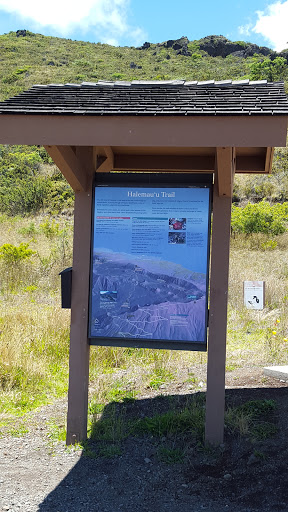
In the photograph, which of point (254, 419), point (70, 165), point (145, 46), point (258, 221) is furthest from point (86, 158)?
point (145, 46)

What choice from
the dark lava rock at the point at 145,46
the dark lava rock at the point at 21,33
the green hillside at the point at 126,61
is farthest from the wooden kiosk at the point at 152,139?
the dark lava rock at the point at 21,33

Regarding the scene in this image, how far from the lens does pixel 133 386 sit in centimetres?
585

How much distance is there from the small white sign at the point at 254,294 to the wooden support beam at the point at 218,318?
11.6 ft

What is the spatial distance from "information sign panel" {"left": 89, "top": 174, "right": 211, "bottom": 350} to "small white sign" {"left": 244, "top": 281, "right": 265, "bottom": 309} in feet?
11.8

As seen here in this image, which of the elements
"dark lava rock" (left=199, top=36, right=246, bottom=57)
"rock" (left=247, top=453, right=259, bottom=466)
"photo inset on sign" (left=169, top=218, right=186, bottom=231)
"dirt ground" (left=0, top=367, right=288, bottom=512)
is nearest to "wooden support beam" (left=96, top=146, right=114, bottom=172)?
"photo inset on sign" (left=169, top=218, right=186, bottom=231)

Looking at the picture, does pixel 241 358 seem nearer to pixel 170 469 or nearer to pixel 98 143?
pixel 170 469

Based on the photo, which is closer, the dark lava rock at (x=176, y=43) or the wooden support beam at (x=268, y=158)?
the wooden support beam at (x=268, y=158)

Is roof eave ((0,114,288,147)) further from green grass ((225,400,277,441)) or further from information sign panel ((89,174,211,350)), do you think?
green grass ((225,400,277,441))

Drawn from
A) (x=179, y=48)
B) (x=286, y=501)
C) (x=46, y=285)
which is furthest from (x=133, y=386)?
(x=179, y=48)

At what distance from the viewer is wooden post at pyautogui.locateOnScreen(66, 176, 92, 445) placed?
14.8ft

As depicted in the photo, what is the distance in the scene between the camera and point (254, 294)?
7.87 m

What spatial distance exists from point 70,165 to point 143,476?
2.39 m

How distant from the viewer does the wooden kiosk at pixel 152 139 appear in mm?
3590

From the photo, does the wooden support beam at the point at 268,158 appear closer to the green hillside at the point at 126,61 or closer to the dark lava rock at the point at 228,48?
the green hillside at the point at 126,61
